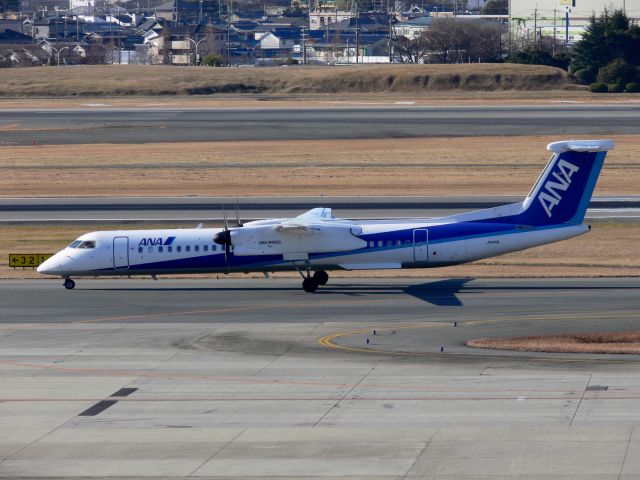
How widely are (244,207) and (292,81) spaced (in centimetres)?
7586

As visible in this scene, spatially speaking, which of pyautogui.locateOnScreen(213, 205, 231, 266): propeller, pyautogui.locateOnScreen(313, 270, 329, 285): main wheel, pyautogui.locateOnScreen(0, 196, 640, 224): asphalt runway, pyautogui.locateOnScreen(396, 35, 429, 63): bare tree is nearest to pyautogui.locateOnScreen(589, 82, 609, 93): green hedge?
pyautogui.locateOnScreen(396, 35, 429, 63): bare tree

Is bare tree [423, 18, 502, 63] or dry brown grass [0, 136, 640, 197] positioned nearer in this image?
dry brown grass [0, 136, 640, 197]

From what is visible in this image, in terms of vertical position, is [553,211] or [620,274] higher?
[553,211]

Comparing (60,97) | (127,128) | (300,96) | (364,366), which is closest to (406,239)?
(364,366)

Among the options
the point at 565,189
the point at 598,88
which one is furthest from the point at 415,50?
the point at 565,189

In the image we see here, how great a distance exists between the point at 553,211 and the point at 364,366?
50.1 ft

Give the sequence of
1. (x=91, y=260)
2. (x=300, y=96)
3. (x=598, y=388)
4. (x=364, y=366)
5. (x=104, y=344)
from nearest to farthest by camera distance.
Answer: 1. (x=598, y=388)
2. (x=364, y=366)
3. (x=104, y=344)
4. (x=91, y=260)
5. (x=300, y=96)

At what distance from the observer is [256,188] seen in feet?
237

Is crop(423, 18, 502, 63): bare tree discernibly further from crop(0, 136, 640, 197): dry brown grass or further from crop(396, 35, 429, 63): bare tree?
crop(0, 136, 640, 197): dry brown grass

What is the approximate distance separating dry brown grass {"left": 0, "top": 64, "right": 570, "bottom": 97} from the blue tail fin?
87.1m

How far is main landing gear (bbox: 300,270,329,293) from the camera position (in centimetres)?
4500

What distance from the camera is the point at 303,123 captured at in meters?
102

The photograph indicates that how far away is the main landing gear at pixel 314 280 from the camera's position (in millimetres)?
45000

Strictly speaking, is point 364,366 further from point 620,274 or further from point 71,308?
point 620,274
